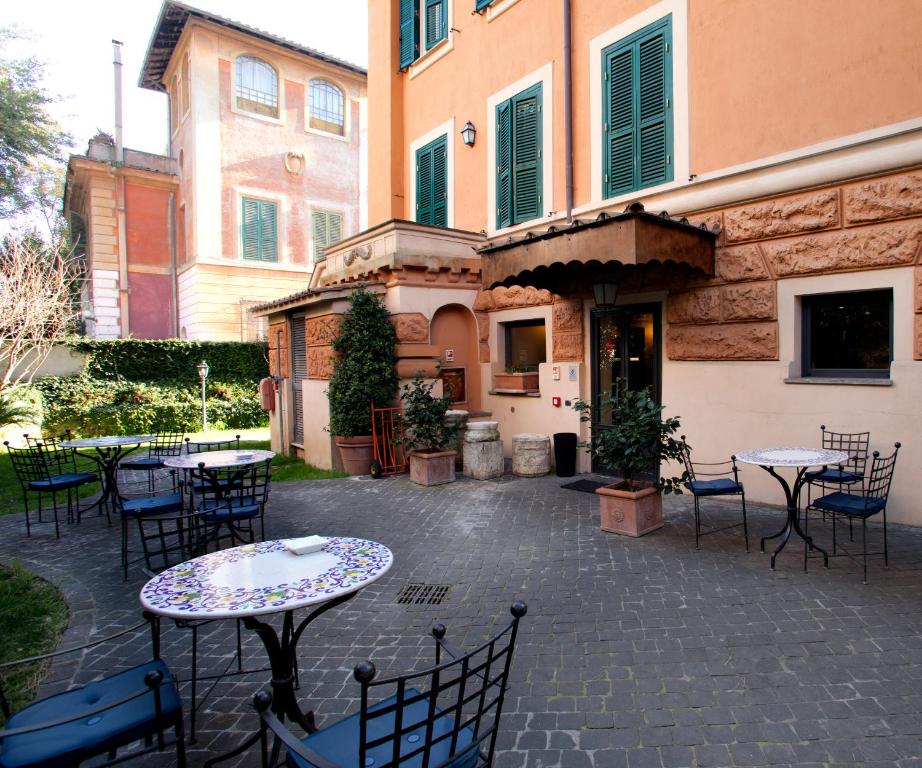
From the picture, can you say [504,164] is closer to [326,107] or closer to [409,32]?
[409,32]

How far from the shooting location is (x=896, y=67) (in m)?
5.86

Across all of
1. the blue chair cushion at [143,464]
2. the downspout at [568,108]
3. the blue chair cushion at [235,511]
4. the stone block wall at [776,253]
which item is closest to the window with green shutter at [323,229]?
the downspout at [568,108]

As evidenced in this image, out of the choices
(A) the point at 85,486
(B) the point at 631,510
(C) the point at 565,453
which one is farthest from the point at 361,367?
(B) the point at 631,510

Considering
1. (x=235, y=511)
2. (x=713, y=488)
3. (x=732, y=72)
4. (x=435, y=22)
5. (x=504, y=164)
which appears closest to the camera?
(x=235, y=511)

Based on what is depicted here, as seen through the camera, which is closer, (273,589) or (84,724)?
(84,724)

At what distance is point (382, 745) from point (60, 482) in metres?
6.54

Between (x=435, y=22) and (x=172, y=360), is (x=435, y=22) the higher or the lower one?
the higher one

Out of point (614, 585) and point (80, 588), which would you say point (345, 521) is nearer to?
point (80, 588)

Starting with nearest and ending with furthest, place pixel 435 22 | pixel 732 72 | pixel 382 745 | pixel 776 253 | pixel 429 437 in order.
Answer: pixel 382 745 → pixel 776 253 → pixel 732 72 → pixel 429 437 → pixel 435 22

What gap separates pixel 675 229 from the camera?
667 centimetres

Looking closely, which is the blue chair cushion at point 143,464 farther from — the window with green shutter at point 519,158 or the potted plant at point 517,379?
the window with green shutter at point 519,158

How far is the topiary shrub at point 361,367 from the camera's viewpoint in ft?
30.7

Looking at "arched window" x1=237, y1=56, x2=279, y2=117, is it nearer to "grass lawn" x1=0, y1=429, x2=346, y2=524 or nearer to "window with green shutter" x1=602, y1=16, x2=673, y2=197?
"grass lawn" x1=0, y1=429, x2=346, y2=524

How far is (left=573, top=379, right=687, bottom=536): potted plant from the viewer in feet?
19.1
